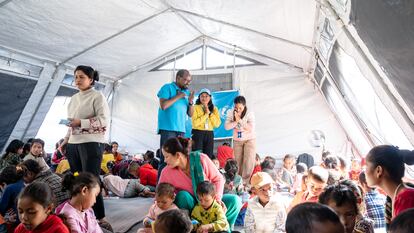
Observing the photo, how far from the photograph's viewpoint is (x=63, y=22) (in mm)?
5000

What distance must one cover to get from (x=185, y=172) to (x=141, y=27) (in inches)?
152

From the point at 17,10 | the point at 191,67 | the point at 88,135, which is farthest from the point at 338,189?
the point at 191,67

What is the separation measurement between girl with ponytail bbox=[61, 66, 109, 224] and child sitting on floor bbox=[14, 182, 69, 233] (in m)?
0.64

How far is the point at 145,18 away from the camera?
5.51 m

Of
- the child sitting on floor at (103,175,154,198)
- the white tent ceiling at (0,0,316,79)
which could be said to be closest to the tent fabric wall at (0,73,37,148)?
the white tent ceiling at (0,0,316,79)

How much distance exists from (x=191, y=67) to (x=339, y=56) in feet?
15.1

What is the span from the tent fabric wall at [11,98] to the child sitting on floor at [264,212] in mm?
4722

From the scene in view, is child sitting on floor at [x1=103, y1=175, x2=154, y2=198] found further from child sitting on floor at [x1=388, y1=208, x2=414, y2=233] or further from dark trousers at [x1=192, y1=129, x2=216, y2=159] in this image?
child sitting on floor at [x1=388, y1=208, x2=414, y2=233]

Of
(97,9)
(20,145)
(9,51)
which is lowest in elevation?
(20,145)

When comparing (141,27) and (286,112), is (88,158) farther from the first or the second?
(286,112)

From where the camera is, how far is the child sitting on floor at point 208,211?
88.4 inches

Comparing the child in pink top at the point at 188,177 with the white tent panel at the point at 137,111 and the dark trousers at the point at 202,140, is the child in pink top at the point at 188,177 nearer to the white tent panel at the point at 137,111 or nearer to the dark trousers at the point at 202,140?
the dark trousers at the point at 202,140

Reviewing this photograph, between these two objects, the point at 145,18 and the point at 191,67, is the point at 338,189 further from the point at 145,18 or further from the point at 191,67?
the point at 191,67

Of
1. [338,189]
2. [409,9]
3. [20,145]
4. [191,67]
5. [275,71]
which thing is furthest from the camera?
[191,67]
